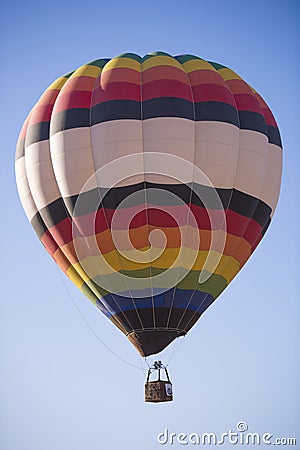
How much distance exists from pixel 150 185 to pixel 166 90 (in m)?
1.39

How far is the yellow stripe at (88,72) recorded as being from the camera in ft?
61.9

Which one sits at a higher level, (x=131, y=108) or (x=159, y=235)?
(x=131, y=108)

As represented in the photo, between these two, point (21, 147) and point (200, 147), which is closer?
point (200, 147)

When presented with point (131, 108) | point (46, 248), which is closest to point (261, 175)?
point (131, 108)

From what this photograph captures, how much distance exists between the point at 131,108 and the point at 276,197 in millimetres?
2781

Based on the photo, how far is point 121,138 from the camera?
1795cm

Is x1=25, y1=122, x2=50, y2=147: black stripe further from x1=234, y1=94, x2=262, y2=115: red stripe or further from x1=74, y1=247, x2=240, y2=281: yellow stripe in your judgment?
x1=234, y1=94, x2=262, y2=115: red stripe

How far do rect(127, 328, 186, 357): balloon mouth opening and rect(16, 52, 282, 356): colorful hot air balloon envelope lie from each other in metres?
0.02

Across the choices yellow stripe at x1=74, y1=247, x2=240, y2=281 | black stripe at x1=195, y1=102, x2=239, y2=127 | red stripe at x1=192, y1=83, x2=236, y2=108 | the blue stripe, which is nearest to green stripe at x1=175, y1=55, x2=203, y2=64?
red stripe at x1=192, y1=83, x2=236, y2=108

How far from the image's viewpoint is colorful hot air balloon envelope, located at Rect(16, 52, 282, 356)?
59.1 ft

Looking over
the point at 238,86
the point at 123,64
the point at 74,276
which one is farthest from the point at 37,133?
the point at 238,86

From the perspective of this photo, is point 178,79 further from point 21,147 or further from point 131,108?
point 21,147

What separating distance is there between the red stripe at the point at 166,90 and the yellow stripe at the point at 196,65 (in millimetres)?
553

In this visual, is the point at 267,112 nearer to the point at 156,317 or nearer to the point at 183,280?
the point at 183,280
